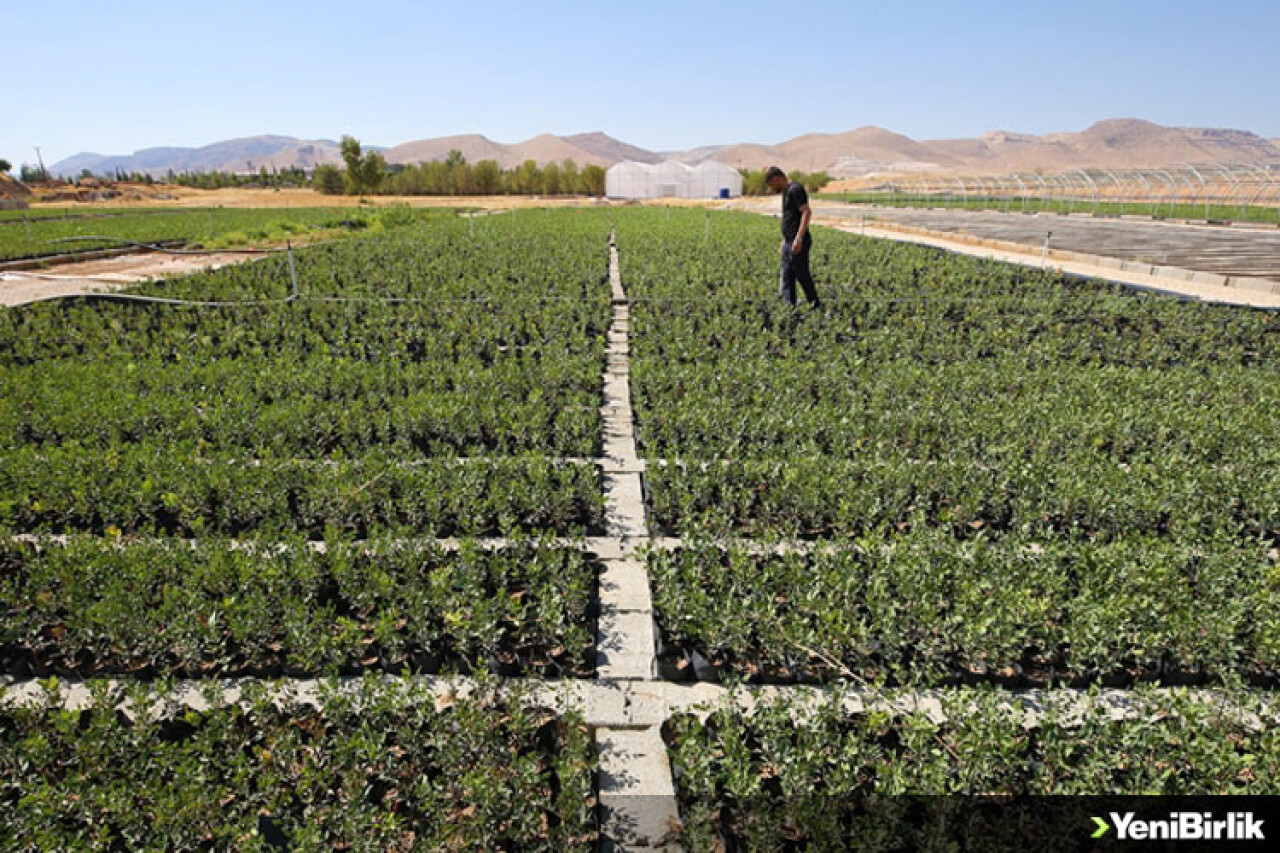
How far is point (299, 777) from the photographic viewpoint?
300 centimetres

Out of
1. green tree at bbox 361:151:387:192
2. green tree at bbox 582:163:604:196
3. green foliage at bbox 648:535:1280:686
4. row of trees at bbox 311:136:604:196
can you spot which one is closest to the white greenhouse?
green tree at bbox 582:163:604:196

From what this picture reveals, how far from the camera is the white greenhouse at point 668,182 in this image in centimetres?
9169

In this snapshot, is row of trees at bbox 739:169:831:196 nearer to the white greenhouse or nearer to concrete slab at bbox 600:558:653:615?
the white greenhouse

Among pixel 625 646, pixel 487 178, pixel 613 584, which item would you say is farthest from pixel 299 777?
pixel 487 178

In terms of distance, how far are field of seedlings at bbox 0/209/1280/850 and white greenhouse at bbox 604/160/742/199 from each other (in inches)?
3447

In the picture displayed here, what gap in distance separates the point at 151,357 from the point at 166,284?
21.7 feet

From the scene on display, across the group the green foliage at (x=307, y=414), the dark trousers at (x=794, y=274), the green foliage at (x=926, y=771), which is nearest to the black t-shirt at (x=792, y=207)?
the dark trousers at (x=794, y=274)

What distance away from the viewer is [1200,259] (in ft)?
68.2

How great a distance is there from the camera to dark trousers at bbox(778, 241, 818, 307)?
10289mm

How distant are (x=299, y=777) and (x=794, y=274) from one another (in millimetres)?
9700

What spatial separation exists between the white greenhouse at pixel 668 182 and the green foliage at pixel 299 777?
307ft

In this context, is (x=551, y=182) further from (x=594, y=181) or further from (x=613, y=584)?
(x=613, y=584)

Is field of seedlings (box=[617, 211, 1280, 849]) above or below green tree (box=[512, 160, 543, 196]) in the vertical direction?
below

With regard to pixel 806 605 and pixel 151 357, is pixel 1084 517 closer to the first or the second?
pixel 806 605
